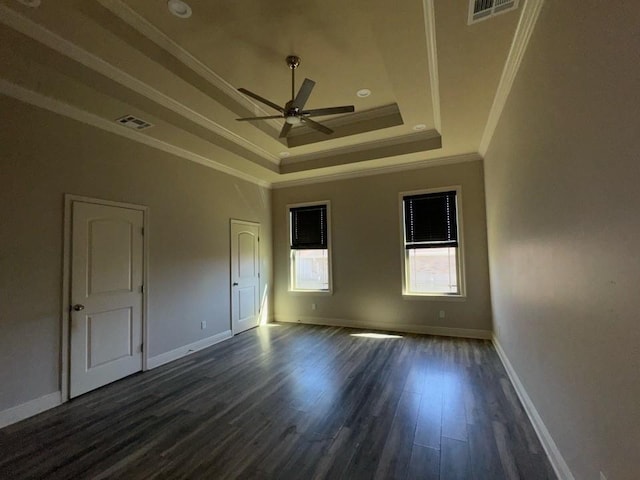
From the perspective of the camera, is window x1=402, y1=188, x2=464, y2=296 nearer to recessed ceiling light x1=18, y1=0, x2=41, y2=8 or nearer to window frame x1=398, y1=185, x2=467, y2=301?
window frame x1=398, y1=185, x2=467, y2=301

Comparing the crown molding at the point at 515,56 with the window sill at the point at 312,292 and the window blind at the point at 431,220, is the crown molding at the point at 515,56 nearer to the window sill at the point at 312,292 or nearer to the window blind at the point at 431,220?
the window blind at the point at 431,220

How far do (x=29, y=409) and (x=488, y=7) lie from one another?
5046 millimetres

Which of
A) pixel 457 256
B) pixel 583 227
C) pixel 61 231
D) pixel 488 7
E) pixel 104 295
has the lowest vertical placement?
pixel 104 295

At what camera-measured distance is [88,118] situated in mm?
3236

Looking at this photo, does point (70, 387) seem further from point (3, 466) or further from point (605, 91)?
point (605, 91)

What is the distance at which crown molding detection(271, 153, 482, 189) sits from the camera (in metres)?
4.96

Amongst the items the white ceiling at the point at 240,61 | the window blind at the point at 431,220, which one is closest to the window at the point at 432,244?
the window blind at the point at 431,220

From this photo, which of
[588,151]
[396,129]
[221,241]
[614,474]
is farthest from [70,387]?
[396,129]

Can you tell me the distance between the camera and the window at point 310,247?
6.05 meters

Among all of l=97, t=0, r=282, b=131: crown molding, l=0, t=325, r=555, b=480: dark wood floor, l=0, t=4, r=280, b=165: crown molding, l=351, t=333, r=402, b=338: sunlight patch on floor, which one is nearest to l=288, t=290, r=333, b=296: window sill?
l=351, t=333, r=402, b=338: sunlight patch on floor

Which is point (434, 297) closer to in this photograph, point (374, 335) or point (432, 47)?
point (374, 335)

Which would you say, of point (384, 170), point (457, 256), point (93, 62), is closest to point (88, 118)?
point (93, 62)

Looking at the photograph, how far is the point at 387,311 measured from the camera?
541 centimetres

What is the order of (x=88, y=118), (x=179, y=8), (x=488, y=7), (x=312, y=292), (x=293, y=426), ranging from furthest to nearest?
1. (x=312, y=292)
2. (x=88, y=118)
3. (x=293, y=426)
4. (x=179, y=8)
5. (x=488, y=7)
